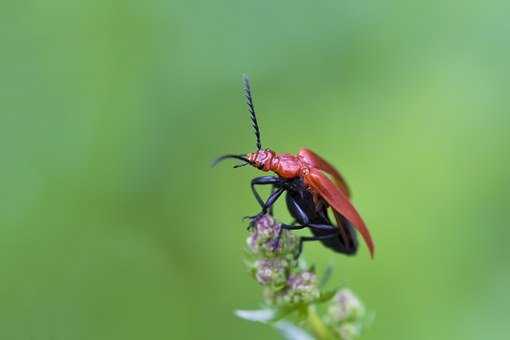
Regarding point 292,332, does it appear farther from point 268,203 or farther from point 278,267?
point 268,203

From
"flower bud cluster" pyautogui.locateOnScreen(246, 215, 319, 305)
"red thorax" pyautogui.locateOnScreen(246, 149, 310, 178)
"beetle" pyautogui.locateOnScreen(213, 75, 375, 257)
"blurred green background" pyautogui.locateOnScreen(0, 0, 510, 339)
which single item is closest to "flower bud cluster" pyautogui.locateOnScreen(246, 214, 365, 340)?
"flower bud cluster" pyautogui.locateOnScreen(246, 215, 319, 305)

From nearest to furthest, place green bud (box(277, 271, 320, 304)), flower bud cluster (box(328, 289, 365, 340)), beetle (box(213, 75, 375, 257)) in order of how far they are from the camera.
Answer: green bud (box(277, 271, 320, 304)), flower bud cluster (box(328, 289, 365, 340)), beetle (box(213, 75, 375, 257))

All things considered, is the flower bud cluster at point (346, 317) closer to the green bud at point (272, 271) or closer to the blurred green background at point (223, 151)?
the green bud at point (272, 271)

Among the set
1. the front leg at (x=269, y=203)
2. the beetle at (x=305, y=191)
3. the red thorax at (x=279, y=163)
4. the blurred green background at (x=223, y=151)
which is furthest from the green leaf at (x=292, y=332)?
the blurred green background at (x=223, y=151)

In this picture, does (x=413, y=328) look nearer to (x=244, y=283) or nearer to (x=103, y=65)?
(x=244, y=283)

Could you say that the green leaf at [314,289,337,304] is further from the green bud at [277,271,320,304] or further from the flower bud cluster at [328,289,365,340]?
the flower bud cluster at [328,289,365,340]

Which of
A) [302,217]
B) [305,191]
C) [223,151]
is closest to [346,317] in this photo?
[302,217]

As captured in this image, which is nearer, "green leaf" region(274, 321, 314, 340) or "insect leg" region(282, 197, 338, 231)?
"green leaf" region(274, 321, 314, 340)
